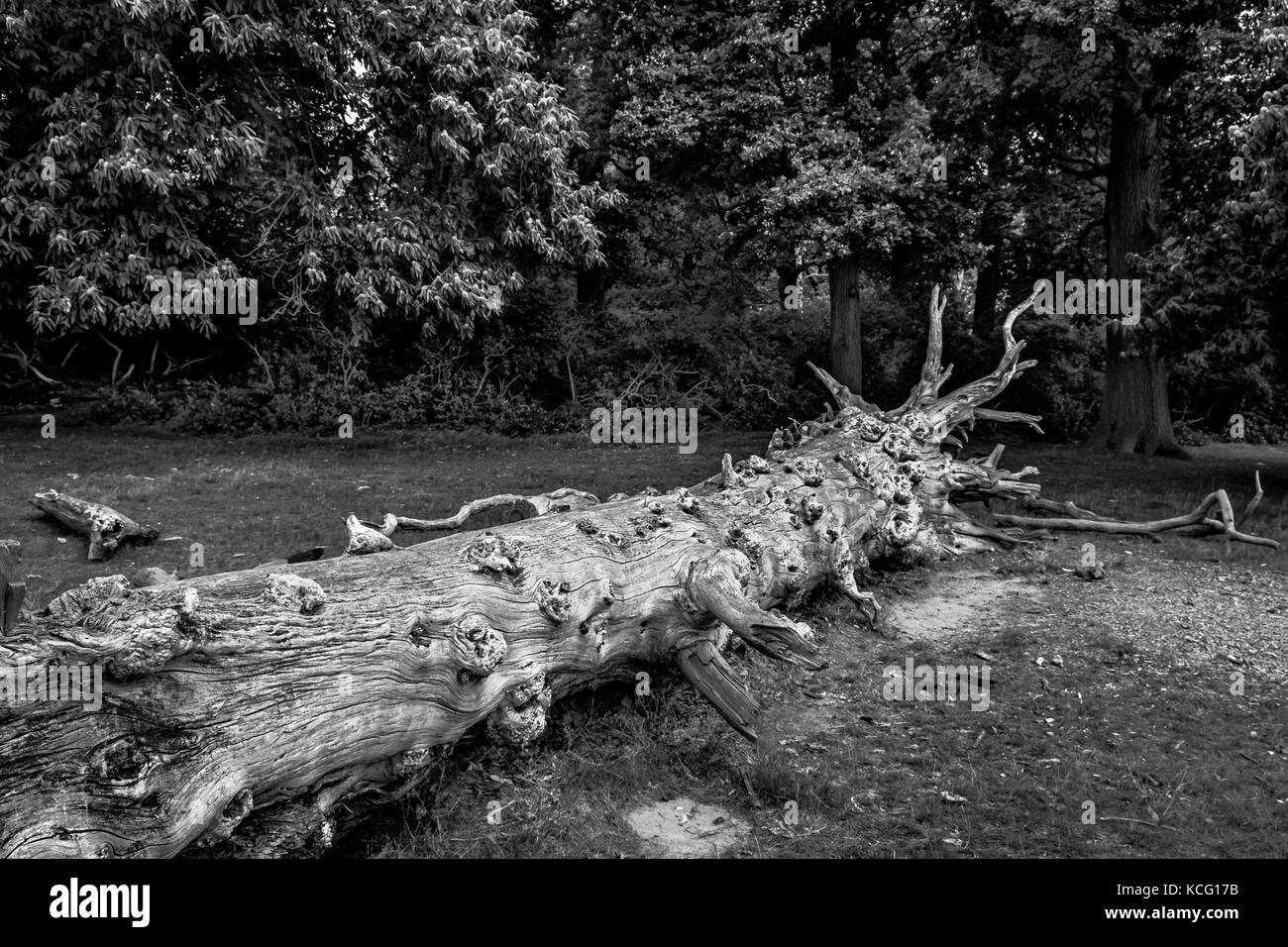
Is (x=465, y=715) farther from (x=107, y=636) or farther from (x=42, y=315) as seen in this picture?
(x=42, y=315)

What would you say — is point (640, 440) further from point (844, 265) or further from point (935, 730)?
point (935, 730)

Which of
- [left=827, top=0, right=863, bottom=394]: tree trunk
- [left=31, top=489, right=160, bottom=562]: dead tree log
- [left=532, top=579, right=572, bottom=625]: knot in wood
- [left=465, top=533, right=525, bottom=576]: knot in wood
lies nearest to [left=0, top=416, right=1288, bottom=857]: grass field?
[left=31, top=489, right=160, bottom=562]: dead tree log

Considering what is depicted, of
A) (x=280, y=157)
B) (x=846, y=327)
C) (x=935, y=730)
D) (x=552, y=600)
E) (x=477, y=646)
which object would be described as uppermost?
(x=280, y=157)

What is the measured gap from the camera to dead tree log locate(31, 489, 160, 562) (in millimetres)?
9406

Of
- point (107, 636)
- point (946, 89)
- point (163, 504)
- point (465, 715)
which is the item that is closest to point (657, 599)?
point (465, 715)

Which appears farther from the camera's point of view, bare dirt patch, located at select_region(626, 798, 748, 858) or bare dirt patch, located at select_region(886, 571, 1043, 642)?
bare dirt patch, located at select_region(886, 571, 1043, 642)

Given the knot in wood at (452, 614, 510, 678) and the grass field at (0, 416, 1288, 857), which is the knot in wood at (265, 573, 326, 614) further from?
the grass field at (0, 416, 1288, 857)

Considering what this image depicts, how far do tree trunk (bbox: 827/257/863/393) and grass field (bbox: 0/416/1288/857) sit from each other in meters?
8.48

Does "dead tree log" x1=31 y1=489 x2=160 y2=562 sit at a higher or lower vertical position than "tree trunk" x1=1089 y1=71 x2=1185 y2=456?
lower

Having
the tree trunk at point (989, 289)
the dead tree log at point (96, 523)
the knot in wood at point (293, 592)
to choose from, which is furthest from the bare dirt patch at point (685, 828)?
the tree trunk at point (989, 289)

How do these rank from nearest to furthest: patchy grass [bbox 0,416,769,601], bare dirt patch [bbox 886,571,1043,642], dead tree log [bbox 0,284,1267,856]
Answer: dead tree log [bbox 0,284,1267,856]
bare dirt patch [bbox 886,571,1043,642]
patchy grass [bbox 0,416,769,601]

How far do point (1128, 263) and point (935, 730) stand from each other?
12443mm

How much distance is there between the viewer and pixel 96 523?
951 cm

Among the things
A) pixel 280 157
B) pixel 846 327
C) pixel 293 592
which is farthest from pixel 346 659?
pixel 846 327
